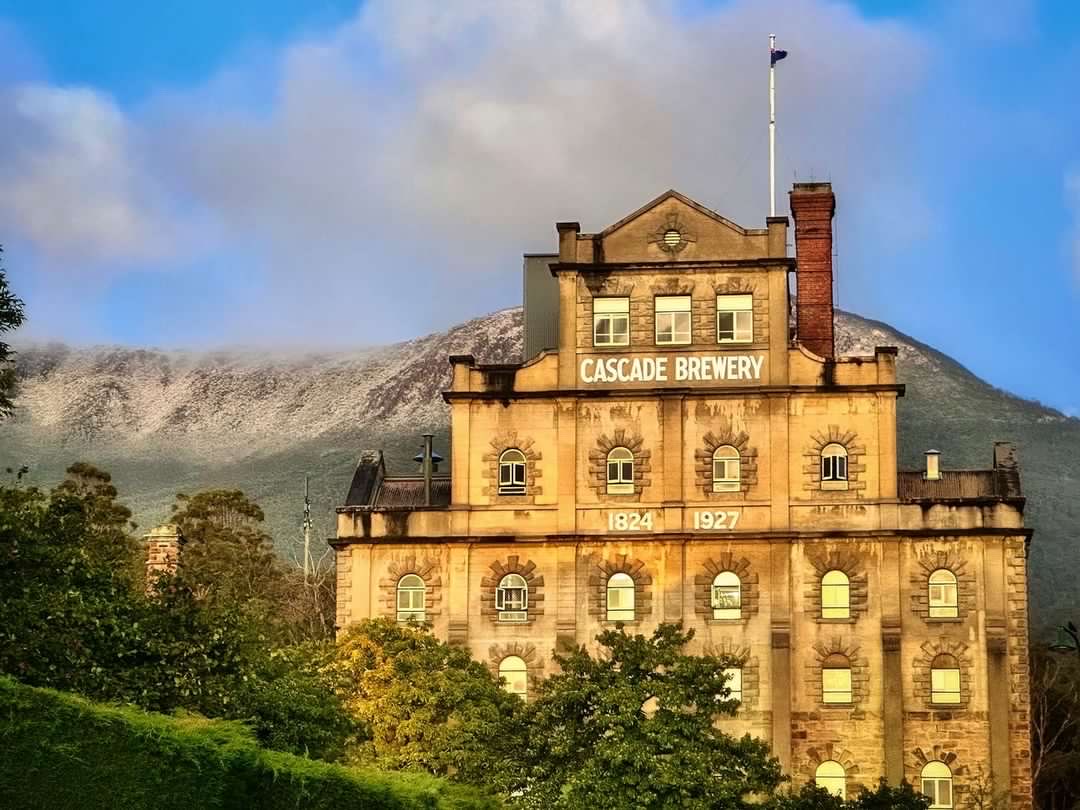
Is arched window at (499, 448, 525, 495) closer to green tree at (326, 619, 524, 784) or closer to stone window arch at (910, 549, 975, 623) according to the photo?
green tree at (326, 619, 524, 784)

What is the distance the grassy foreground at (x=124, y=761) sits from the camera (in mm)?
30984

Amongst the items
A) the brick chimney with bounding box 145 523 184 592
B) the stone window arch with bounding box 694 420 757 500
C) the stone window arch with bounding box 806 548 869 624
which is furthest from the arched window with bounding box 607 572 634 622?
the brick chimney with bounding box 145 523 184 592

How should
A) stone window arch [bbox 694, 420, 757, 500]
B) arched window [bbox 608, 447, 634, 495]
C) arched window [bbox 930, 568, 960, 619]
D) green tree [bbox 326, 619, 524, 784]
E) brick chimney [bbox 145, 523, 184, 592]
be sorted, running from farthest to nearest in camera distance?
arched window [bbox 608, 447, 634, 495] < stone window arch [bbox 694, 420, 757, 500] < arched window [bbox 930, 568, 960, 619] < green tree [bbox 326, 619, 524, 784] < brick chimney [bbox 145, 523, 184, 592]

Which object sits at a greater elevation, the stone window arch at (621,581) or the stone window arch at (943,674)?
the stone window arch at (621,581)

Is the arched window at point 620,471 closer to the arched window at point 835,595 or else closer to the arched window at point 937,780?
the arched window at point 835,595

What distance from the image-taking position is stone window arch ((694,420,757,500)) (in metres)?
77.6

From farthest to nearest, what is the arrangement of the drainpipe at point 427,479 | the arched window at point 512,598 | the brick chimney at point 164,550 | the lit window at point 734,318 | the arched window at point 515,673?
1. the drainpipe at point 427,479
2. the lit window at point 734,318
3. the arched window at point 512,598
4. the arched window at point 515,673
5. the brick chimney at point 164,550

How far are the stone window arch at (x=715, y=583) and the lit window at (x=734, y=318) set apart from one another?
24.4ft

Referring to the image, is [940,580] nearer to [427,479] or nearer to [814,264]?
[814,264]

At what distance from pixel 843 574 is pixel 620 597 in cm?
757

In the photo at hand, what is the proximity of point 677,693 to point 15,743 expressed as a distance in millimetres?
29081

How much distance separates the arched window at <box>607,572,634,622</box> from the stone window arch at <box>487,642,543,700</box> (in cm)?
287

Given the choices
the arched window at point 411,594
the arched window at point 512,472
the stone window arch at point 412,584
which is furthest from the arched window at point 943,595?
the arched window at point 411,594

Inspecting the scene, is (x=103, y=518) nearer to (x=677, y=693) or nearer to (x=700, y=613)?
(x=700, y=613)
